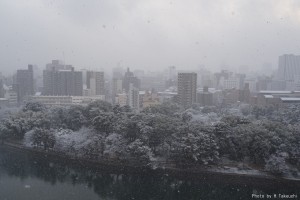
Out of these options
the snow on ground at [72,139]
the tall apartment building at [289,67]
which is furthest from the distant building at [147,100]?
the tall apartment building at [289,67]

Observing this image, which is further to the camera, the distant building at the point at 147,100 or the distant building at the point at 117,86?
the distant building at the point at 117,86

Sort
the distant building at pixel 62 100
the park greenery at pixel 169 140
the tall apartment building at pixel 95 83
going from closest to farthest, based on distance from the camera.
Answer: the park greenery at pixel 169 140 → the distant building at pixel 62 100 → the tall apartment building at pixel 95 83

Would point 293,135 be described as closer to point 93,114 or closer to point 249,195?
point 249,195

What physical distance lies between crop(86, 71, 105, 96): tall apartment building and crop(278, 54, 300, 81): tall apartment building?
52.0 ft

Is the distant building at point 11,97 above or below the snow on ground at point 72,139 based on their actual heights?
above

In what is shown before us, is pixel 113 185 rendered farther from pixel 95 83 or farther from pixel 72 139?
pixel 95 83

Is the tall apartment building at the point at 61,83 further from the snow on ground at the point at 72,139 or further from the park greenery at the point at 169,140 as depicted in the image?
the snow on ground at the point at 72,139

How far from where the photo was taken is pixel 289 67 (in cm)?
3000

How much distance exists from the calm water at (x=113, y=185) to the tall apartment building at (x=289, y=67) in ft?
80.2

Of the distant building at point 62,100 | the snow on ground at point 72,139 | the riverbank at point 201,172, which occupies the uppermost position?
the distant building at point 62,100

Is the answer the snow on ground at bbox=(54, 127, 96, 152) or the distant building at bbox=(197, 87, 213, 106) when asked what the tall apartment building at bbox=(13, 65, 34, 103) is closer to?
the distant building at bbox=(197, 87, 213, 106)

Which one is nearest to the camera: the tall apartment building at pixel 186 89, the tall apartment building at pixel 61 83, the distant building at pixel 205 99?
the tall apartment building at pixel 186 89

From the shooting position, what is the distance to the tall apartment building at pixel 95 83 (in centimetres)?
2144

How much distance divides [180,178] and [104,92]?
15.6 m
